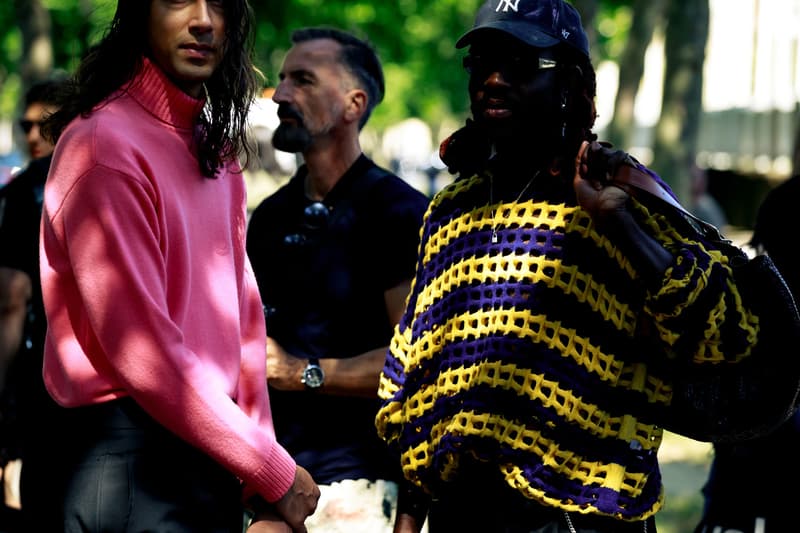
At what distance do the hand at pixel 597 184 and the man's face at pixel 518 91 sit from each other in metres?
0.20

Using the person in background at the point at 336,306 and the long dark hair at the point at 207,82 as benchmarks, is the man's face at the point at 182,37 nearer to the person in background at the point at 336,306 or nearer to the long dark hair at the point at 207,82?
the long dark hair at the point at 207,82

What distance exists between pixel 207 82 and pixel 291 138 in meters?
1.66

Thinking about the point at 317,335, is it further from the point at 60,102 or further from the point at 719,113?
the point at 719,113

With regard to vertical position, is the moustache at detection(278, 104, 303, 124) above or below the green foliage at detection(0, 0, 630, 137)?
above

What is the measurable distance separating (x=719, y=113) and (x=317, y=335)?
3027 cm

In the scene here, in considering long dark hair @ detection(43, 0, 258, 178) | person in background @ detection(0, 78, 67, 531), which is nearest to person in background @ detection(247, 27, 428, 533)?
person in background @ detection(0, 78, 67, 531)

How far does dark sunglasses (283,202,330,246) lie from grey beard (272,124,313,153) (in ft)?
0.96

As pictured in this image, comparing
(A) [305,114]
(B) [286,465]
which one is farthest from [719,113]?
(B) [286,465]

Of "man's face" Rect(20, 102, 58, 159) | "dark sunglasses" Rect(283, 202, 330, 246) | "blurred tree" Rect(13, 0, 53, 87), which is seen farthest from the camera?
"blurred tree" Rect(13, 0, 53, 87)

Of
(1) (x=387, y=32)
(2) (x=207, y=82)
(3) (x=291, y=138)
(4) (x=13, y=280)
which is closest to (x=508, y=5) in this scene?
(2) (x=207, y=82)

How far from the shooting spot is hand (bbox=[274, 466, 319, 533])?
281 cm

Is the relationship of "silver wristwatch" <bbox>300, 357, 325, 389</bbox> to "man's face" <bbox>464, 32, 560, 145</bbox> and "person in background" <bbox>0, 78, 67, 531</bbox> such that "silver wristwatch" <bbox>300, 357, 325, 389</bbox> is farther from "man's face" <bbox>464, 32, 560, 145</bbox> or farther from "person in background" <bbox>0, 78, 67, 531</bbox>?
"man's face" <bbox>464, 32, 560, 145</bbox>

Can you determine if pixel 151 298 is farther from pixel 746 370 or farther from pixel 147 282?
pixel 746 370

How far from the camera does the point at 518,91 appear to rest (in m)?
3.09
